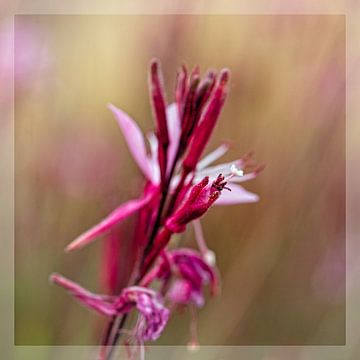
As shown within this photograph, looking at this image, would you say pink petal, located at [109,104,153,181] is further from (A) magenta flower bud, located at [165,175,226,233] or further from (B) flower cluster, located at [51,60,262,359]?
(A) magenta flower bud, located at [165,175,226,233]

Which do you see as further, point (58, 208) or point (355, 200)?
point (355, 200)

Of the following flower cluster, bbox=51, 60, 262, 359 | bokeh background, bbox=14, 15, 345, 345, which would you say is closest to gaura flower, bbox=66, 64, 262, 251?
flower cluster, bbox=51, 60, 262, 359

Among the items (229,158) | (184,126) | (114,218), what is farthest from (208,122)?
(229,158)

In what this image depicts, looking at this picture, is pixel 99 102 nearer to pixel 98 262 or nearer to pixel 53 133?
pixel 53 133

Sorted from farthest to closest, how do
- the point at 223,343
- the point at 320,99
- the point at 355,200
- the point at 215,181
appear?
the point at 355,200 → the point at 320,99 → the point at 223,343 → the point at 215,181

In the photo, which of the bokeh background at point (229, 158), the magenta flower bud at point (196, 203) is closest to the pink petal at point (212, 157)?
the magenta flower bud at point (196, 203)

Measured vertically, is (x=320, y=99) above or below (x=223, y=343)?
above

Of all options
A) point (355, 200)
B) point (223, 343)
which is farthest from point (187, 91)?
point (355, 200)
